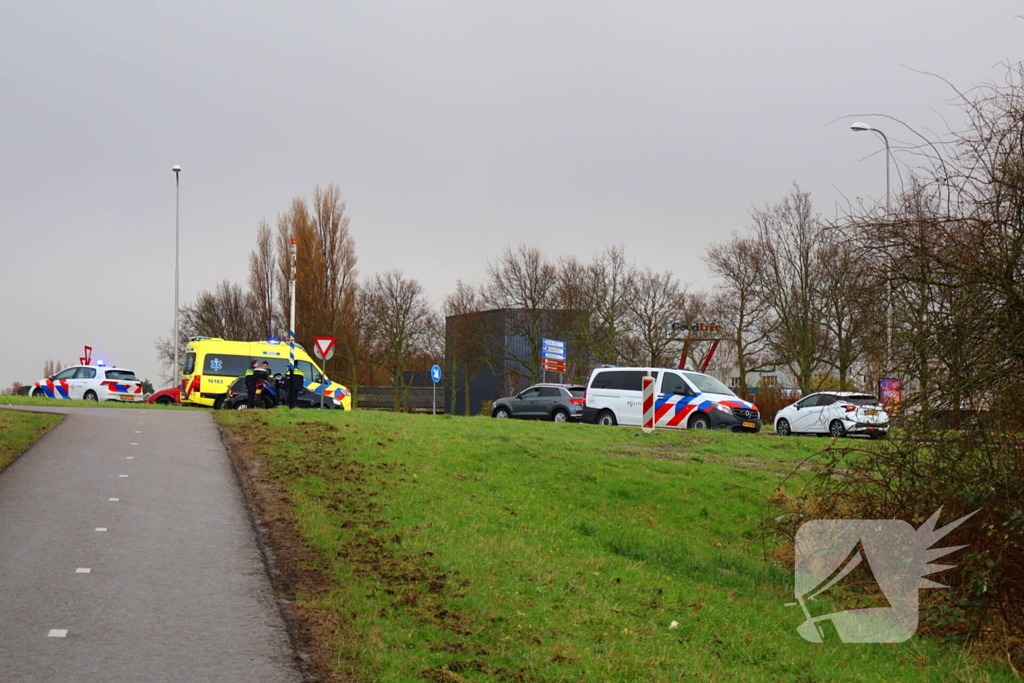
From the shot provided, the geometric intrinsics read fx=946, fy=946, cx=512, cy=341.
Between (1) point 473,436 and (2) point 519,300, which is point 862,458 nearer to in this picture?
(1) point 473,436

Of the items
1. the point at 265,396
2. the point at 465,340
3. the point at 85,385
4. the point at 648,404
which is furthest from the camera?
the point at 465,340

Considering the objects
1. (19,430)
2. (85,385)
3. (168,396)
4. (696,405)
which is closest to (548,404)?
(696,405)

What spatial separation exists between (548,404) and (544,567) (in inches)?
900

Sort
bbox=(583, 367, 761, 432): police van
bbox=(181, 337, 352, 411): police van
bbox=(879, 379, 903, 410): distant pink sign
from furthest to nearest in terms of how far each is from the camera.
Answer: bbox=(181, 337, 352, 411): police van, bbox=(583, 367, 761, 432): police van, bbox=(879, 379, 903, 410): distant pink sign

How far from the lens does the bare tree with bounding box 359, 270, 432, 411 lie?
60.5 m

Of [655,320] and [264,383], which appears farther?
[655,320]

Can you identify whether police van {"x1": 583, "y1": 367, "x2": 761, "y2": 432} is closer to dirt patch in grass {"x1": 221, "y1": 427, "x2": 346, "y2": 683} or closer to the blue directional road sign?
the blue directional road sign

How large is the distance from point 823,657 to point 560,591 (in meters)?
2.05

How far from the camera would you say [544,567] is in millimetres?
8367

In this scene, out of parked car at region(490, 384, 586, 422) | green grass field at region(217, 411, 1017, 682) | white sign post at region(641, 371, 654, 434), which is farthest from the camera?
parked car at region(490, 384, 586, 422)

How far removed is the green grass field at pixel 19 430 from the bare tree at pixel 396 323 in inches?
1629

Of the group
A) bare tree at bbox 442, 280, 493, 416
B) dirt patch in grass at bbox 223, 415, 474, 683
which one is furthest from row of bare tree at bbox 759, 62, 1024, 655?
bare tree at bbox 442, 280, 493, 416

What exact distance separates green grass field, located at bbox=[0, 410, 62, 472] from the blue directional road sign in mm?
22636

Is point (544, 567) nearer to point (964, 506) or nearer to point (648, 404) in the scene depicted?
point (964, 506)
